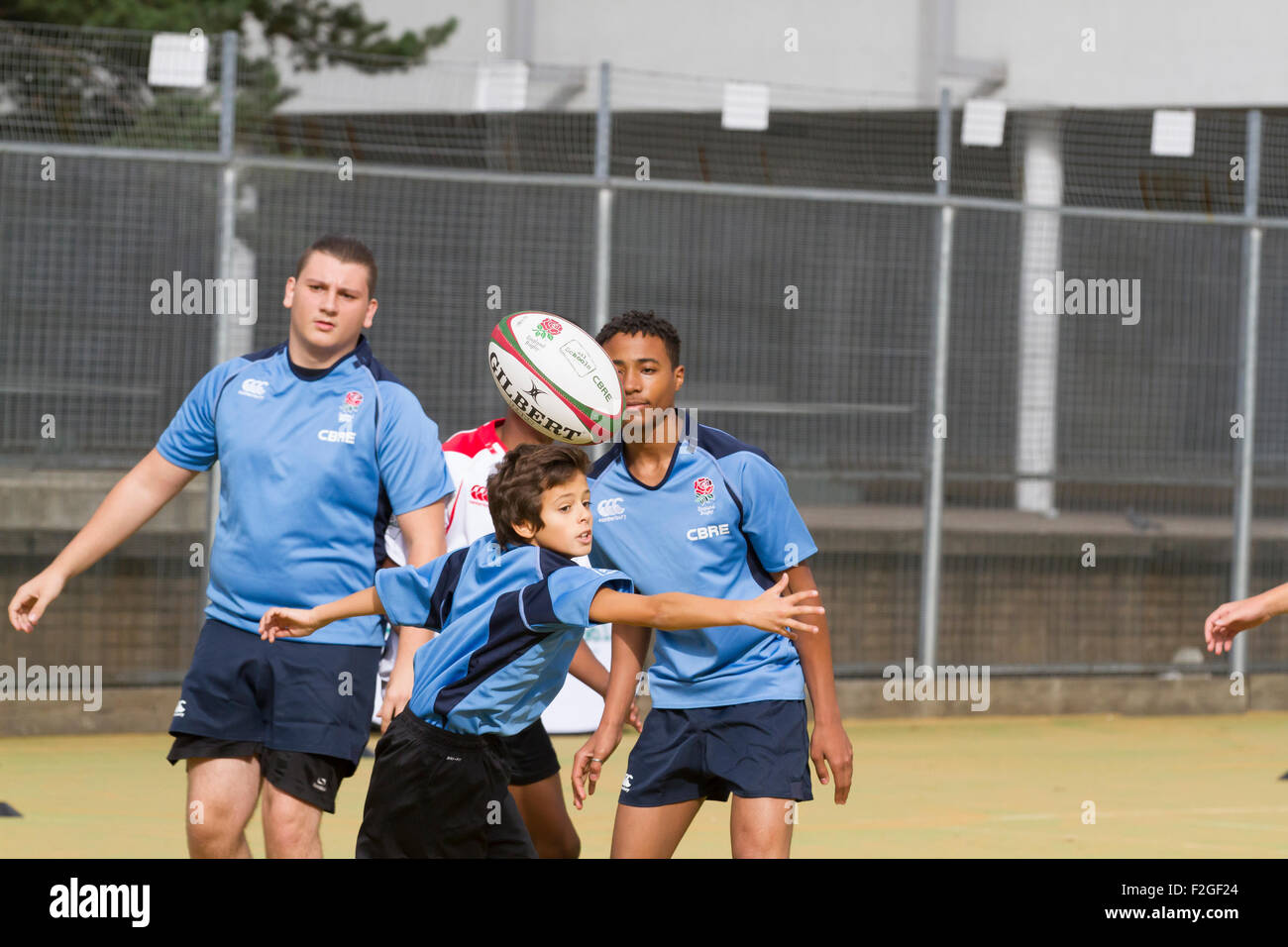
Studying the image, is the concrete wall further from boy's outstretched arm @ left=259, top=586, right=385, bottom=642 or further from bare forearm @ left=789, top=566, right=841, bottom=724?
boy's outstretched arm @ left=259, top=586, right=385, bottom=642

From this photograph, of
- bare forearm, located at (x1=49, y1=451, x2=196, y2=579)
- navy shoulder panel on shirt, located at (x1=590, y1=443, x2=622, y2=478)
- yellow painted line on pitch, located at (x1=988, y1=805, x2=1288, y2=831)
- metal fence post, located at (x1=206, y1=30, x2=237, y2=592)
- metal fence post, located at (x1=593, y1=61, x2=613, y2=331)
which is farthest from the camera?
metal fence post, located at (x1=593, y1=61, x2=613, y2=331)

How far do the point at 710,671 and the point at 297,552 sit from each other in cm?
123

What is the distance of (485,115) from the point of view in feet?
35.3

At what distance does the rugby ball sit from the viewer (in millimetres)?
5340

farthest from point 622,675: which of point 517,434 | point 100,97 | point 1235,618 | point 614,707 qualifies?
point 100,97

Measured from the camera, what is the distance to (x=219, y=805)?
16.3 ft

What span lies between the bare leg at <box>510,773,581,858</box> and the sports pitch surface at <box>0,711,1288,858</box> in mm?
1430

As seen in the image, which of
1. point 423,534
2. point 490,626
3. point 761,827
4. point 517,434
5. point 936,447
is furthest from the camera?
point 936,447

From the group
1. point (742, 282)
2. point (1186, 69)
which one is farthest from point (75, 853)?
point (1186, 69)

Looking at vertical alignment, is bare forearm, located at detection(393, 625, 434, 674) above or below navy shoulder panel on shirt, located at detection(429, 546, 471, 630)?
below

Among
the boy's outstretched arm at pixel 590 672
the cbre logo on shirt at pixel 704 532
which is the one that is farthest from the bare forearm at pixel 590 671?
the cbre logo on shirt at pixel 704 532

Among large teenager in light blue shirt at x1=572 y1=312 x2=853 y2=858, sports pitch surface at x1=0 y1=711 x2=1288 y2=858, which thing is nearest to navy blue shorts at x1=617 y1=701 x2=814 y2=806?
large teenager in light blue shirt at x1=572 y1=312 x2=853 y2=858

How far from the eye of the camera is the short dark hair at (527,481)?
445 centimetres

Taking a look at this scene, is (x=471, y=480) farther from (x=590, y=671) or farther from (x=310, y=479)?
(x=310, y=479)
